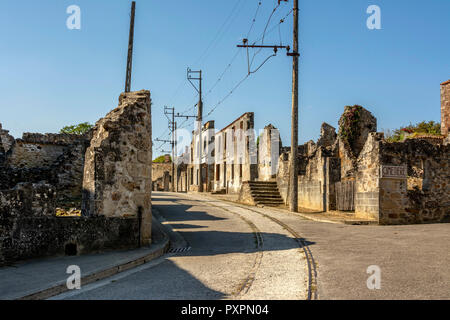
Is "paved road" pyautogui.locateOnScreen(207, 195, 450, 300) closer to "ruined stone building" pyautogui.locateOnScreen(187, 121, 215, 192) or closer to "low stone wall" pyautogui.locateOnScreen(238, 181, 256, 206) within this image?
"low stone wall" pyautogui.locateOnScreen(238, 181, 256, 206)

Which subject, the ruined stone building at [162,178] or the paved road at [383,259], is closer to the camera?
the paved road at [383,259]

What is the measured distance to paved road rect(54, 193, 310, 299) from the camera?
17.8 feet

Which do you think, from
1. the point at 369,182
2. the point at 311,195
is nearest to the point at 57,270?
the point at 369,182

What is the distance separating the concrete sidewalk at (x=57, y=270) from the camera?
5312 mm

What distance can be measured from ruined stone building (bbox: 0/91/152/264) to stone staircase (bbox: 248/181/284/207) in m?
11.2

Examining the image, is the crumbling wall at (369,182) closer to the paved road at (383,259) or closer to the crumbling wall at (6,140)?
the paved road at (383,259)

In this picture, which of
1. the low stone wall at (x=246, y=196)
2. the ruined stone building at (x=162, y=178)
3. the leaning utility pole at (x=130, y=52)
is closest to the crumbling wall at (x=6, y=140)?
the leaning utility pole at (x=130, y=52)

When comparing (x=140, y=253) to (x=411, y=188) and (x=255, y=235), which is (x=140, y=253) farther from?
(x=411, y=188)

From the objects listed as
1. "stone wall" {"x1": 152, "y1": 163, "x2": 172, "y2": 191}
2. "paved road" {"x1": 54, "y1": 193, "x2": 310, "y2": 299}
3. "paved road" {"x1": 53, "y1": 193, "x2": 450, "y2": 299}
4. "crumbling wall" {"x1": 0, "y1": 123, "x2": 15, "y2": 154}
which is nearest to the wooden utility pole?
"paved road" {"x1": 53, "y1": 193, "x2": 450, "y2": 299}

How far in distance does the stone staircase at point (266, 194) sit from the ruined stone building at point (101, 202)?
36.7ft

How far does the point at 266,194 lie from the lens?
2109 centimetres

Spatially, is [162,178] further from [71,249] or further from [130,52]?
[71,249]

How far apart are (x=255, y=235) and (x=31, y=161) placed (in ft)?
40.5

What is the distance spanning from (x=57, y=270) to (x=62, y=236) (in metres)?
1.48
